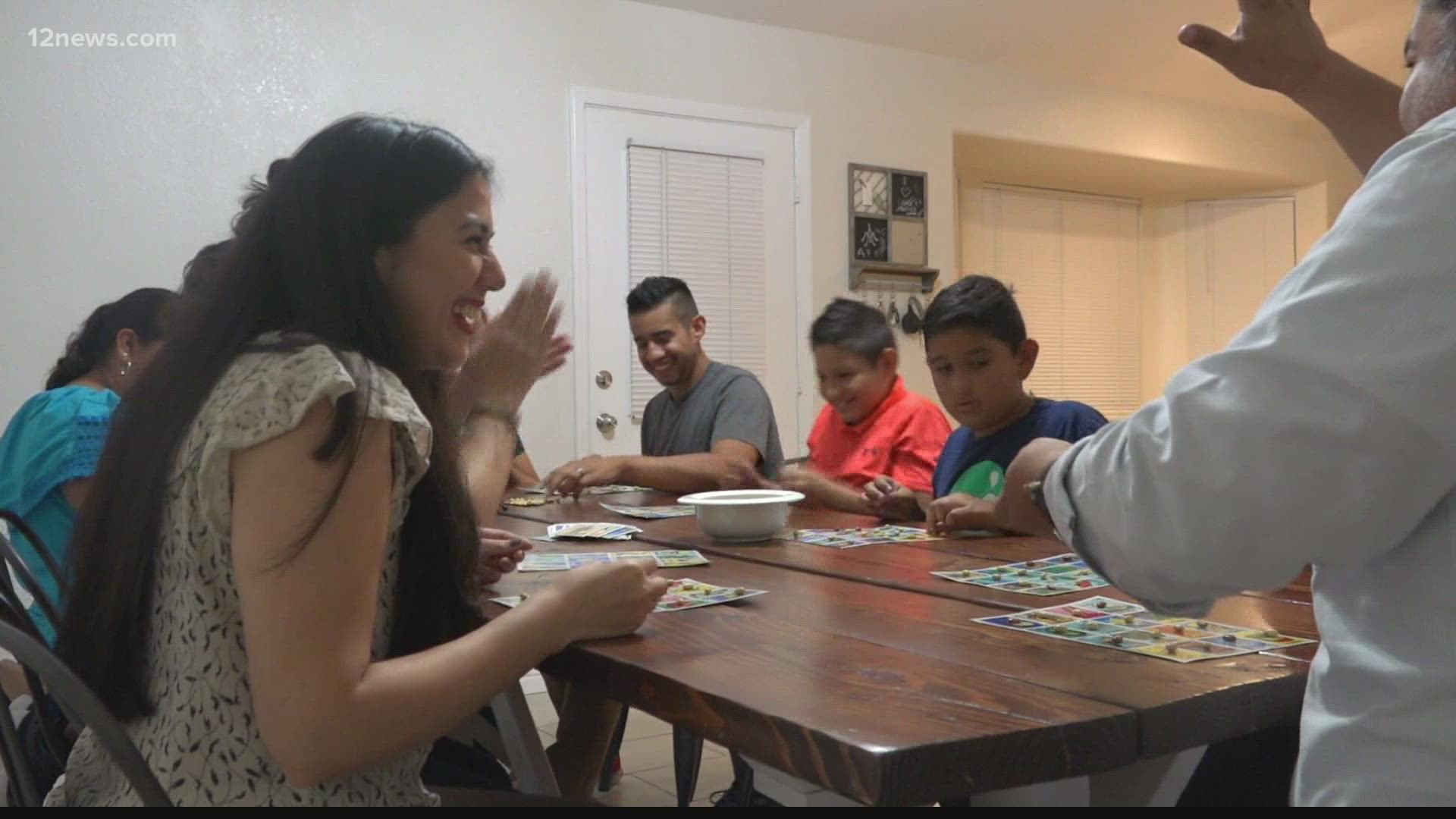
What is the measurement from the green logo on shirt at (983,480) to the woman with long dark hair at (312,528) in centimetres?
123

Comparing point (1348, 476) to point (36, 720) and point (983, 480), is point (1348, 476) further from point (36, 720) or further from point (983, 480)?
point (983, 480)

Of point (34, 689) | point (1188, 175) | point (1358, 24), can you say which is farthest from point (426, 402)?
point (1188, 175)

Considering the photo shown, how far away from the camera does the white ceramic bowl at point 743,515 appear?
1.83m

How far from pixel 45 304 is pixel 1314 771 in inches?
140

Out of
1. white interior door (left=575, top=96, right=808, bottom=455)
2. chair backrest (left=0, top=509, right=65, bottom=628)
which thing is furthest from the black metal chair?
white interior door (left=575, top=96, right=808, bottom=455)

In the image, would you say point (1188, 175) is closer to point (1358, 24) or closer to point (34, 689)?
point (1358, 24)

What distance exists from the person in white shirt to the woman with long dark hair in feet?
1.86

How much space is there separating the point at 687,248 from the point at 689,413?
1.17m

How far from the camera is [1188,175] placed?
19.8 feet

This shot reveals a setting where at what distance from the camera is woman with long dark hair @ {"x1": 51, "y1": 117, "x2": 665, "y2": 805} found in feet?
2.84

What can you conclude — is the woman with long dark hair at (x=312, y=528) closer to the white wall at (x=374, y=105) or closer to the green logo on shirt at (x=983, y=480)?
the green logo on shirt at (x=983, y=480)

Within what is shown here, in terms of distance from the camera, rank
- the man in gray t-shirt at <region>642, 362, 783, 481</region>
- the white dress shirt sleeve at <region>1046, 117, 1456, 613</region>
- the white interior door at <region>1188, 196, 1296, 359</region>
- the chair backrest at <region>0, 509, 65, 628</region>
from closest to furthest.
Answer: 1. the white dress shirt sleeve at <region>1046, 117, 1456, 613</region>
2. the chair backrest at <region>0, 509, 65, 628</region>
3. the man in gray t-shirt at <region>642, 362, 783, 481</region>
4. the white interior door at <region>1188, 196, 1296, 359</region>

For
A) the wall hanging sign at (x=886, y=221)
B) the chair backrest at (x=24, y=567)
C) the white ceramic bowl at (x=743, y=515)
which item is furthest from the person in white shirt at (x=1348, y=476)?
the wall hanging sign at (x=886, y=221)

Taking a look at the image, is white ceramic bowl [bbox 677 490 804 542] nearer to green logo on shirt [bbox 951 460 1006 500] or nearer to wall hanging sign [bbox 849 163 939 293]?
green logo on shirt [bbox 951 460 1006 500]
